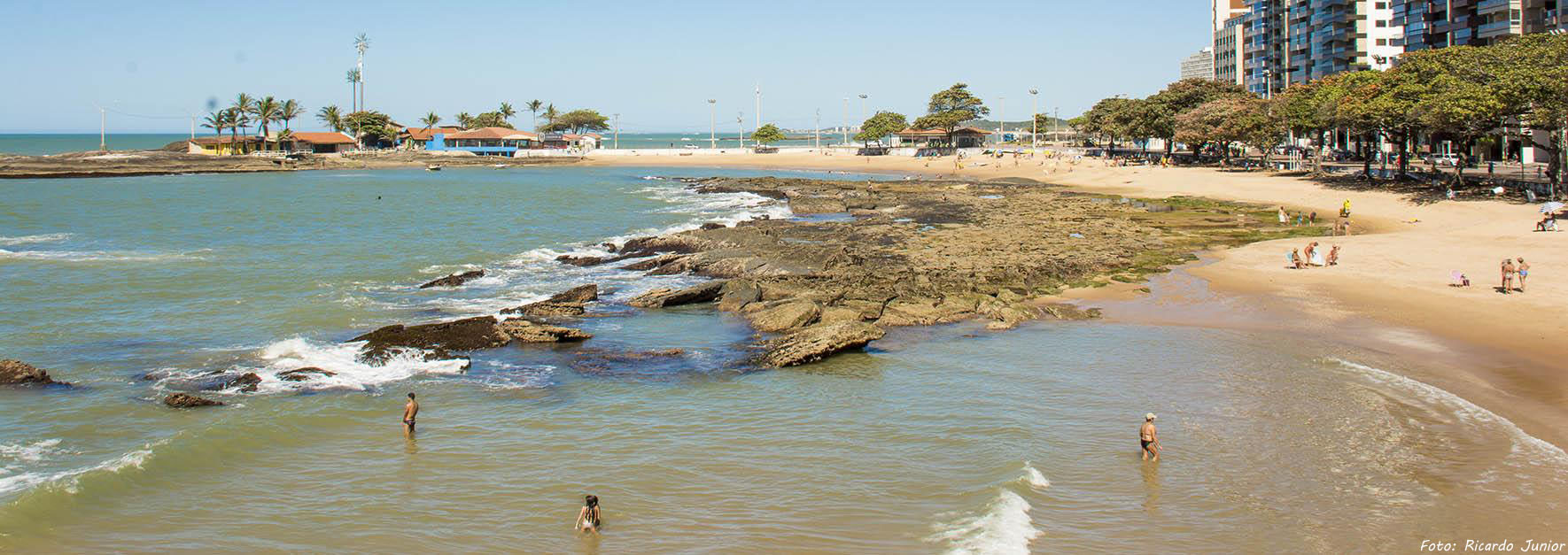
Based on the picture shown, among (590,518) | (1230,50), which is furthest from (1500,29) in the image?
(590,518)

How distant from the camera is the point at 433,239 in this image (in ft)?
158

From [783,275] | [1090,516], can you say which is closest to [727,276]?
[783,275]

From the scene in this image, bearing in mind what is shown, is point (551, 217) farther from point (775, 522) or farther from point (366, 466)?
point (775, 522)

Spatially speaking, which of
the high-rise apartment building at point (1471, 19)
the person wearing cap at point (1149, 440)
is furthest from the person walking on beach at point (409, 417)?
the high-rise apartment building at point (1471, 19)

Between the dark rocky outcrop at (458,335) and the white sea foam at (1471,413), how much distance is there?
16.8 meters

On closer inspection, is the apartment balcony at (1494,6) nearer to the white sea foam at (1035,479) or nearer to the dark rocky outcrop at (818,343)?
the dark rocky outcrop at (818,343)

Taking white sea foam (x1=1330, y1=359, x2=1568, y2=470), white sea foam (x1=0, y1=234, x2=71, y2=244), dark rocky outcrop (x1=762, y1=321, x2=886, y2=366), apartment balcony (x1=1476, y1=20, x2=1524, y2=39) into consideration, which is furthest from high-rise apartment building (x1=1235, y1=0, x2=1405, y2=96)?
white sea foam (x1=0, y1=234, x2=71, y2=244)

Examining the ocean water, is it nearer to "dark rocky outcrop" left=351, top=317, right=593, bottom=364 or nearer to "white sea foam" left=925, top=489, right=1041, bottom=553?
"white sea foam" left=925, top=489, right=1041, bottom=553

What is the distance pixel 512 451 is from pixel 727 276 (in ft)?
57.1

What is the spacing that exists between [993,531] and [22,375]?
19469 millimetres

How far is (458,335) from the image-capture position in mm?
23797

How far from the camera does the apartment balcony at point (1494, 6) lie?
2603 inches

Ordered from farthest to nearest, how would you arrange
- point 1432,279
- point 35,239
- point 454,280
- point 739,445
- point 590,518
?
point 35,239 < point 454,280 < point 1432,279 < point 739,445 < point 590,518

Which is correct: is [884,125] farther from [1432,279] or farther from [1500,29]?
[1432,279]
